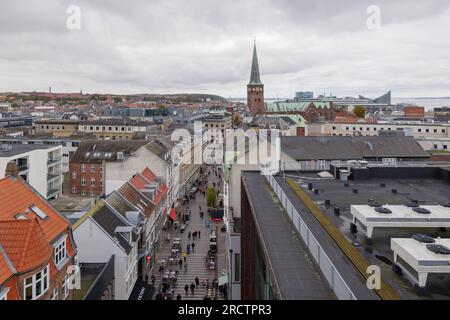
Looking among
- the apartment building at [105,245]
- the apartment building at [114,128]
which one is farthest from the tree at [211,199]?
the apartment building at [114,128]

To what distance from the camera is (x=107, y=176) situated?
5997 centimetres

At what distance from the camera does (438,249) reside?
12.5 m

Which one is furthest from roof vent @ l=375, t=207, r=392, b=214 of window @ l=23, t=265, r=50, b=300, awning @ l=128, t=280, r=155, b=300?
awning @ l=128, t=280, r=155, b=300

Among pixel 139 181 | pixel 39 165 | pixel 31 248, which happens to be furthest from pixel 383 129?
pixel 31 248

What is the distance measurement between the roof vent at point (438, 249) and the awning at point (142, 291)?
25.9 meters

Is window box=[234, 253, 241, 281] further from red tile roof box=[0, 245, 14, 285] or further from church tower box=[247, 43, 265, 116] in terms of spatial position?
church tower box=[247, 43, 265, 116]

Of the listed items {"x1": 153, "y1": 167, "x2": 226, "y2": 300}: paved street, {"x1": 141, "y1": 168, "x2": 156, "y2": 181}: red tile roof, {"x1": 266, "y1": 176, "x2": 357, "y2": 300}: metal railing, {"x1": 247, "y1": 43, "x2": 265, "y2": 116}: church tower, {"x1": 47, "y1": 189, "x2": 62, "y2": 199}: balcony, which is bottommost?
{"x1": 153, "y1": 167, "x2": 226, "y2": 300}: paved street

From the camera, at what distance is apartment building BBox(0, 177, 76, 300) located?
18.9 metres

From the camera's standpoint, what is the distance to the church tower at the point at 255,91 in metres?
194

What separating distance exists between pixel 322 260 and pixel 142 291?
80.1ft

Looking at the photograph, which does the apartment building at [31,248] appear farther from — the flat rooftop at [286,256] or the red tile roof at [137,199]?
the red tile roof at [137,199]

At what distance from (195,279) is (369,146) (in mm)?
29398

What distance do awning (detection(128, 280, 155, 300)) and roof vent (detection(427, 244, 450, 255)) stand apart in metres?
25.9

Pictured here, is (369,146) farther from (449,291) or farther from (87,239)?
(449,291)
